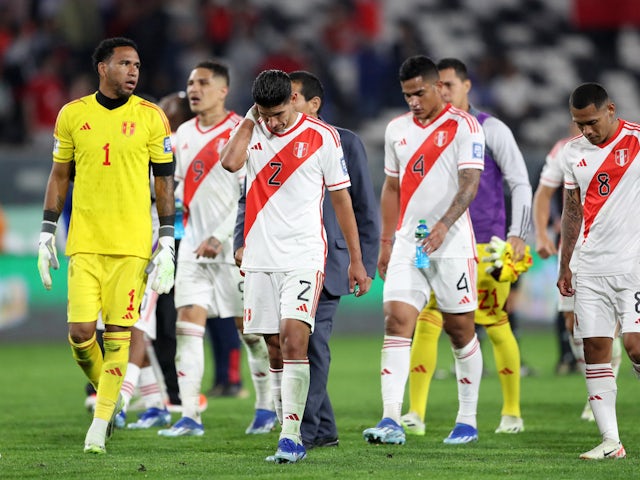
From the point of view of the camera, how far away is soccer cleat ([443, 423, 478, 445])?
833 cm

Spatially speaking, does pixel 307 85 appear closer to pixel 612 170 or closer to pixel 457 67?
pixel 457 67

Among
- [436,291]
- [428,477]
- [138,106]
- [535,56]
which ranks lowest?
[428,477]

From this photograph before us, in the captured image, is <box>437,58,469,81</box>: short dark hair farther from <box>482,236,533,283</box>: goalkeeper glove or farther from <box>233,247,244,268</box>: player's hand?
<box>233,247,244,268</box>: player's hand

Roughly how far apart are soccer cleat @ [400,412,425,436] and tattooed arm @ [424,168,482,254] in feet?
4.63

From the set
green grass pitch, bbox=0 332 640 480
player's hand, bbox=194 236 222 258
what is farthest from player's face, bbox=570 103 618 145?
player's hand, bbox=194 236 222 258

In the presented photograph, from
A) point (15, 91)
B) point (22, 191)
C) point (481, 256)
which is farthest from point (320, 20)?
point (481, 256)

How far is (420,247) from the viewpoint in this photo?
8258 mm

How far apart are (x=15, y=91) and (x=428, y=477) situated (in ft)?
44.2

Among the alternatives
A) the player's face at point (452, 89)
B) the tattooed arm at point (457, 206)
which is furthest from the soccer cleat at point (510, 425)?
the player's face at point (452, 89)

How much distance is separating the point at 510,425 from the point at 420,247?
5.42ft

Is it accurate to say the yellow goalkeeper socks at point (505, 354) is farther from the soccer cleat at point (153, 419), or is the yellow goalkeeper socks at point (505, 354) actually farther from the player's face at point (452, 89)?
the soccer cleat at point (153, 419)

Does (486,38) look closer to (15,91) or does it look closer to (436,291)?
(15,91)

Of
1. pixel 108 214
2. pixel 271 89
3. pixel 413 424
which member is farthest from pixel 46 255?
pixel 413 424

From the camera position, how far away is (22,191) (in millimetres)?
16375
